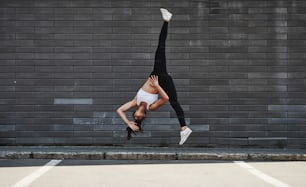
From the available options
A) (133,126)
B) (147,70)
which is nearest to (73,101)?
(133,126)

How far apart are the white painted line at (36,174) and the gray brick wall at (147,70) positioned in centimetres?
224

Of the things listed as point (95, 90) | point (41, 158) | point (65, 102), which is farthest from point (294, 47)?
point (41, 158)

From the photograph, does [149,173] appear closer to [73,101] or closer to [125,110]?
[125,110]

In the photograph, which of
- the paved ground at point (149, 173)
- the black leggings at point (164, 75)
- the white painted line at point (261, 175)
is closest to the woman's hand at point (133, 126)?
the black leggings at point (164, 75)

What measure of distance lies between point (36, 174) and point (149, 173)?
1995mm

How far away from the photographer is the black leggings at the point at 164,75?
40.5 feet

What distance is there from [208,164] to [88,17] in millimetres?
5048

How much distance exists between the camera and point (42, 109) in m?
12.4

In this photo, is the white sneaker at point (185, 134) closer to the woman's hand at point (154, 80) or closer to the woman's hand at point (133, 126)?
the woman's hand at point (133, 126)

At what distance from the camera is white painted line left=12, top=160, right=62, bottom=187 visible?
7.59 metres

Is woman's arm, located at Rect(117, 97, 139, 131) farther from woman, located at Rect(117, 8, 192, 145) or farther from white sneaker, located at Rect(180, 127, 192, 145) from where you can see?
white sneaker, located at Rect(180, 127, 192, 145)

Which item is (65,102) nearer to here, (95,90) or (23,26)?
(95,90)

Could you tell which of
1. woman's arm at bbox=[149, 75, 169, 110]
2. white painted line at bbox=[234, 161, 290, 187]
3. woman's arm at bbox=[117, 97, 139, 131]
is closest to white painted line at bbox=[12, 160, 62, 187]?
woman's arm at bbox=[117, 97, 139, 131]

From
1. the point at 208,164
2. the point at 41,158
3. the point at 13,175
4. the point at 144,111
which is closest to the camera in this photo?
the point at 13,175
